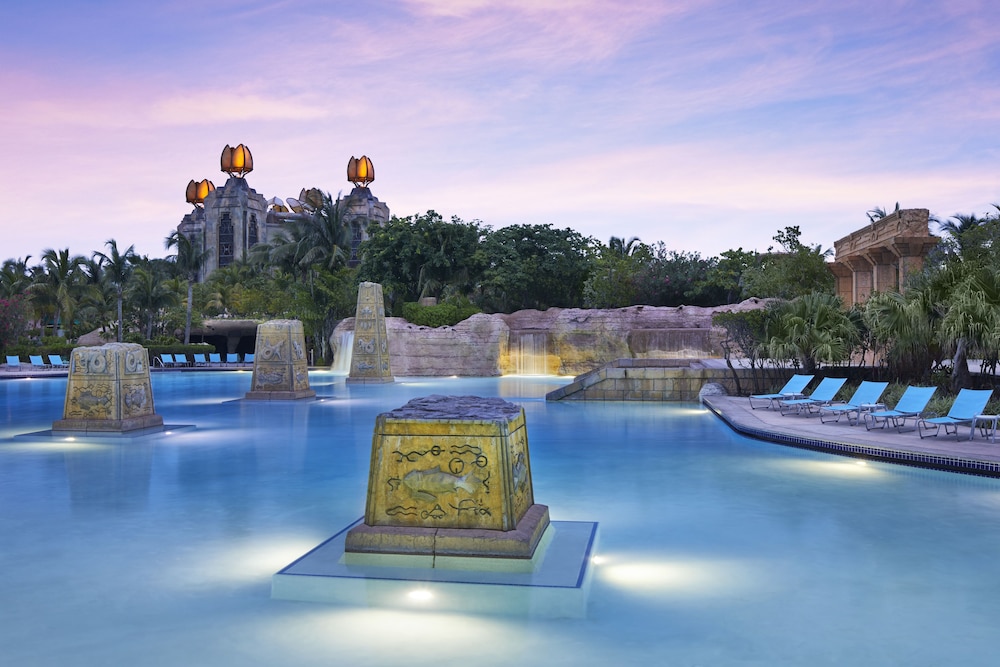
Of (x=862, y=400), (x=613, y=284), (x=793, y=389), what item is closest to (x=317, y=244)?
(x=613, y=284)

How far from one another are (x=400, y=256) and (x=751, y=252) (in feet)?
51.6

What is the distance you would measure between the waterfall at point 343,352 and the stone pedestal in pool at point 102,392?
22.2 m

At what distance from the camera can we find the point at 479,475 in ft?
17.1

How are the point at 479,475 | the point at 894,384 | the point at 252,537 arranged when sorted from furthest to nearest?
1. the point at 894,384
2. the point at 252,537
3. the point at 479,475

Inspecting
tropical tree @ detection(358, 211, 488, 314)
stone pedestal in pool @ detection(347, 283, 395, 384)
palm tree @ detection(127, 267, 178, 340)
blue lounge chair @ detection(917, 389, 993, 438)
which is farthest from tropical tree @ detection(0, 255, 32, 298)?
blue lounge chair @ detection(917, 389, 993, 438)

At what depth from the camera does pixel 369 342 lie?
2733 centimetres

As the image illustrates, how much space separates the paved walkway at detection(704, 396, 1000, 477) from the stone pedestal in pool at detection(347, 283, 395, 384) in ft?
48.4

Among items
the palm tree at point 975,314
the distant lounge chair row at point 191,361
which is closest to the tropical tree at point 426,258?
the distant lounge chair row at point 191,361

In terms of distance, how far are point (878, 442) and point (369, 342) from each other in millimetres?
18704

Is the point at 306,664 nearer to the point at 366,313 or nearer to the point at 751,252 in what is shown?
the point at 366,313

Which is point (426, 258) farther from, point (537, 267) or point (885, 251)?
point (885, 251)

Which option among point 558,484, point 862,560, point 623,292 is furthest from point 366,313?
point 862,560

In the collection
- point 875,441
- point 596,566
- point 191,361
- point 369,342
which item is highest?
point 369,342

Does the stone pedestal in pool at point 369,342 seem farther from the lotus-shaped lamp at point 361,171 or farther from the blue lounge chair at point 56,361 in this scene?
the lotus-shaped lamp at point 361,171
